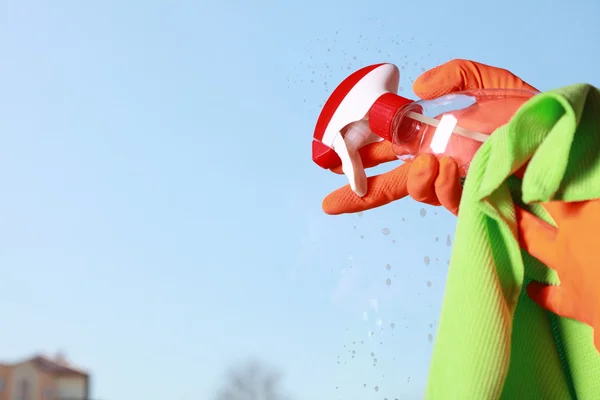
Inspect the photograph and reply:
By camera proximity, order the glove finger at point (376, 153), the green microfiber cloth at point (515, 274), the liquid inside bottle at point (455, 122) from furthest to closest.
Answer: the glove finger at point (376, 153) < the liquid inside bottle at point (455, 122) < the green microfiber cloth at point (515, 274)

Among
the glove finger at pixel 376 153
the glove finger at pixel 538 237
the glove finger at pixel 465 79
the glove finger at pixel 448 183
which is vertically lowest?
the glove finger at pixel 538 237

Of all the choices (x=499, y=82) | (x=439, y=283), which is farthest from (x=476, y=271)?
(x=439, y=283)

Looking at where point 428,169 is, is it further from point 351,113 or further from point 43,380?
point 43,380

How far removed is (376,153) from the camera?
0.62m

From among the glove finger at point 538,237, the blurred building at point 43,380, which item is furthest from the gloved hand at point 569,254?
the blurred building at point 43,380

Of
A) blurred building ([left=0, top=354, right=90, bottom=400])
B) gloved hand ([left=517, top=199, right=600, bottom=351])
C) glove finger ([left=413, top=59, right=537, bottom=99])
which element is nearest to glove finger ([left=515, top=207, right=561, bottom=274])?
gloved hand ([left=517, top=199, right=600, bottom=351])

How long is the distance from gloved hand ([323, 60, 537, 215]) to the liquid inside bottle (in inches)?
0.5

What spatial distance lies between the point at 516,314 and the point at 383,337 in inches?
48.3

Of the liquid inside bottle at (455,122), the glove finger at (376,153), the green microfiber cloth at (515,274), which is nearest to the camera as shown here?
the green microfiber cloth at (515,274)

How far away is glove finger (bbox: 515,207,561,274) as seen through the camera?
0.43m

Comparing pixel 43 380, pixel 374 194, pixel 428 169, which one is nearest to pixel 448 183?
pixel 428 169

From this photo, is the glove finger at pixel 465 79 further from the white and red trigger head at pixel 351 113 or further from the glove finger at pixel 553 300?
the glove finger at pixel 553 300

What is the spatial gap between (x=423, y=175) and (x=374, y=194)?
11 cm

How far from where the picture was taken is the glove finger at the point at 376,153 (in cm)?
61
